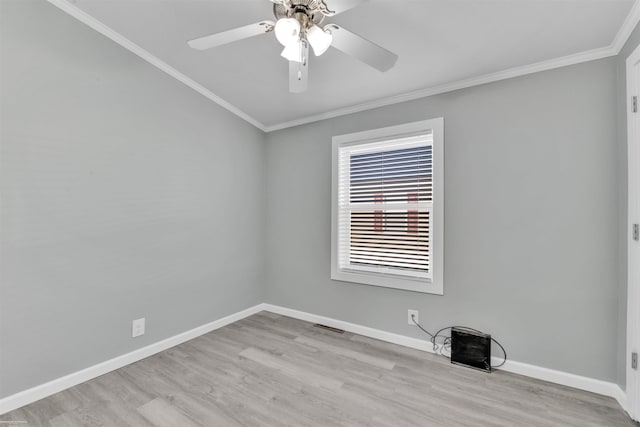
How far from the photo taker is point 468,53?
206cm

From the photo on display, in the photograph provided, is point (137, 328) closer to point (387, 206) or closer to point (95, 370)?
point (95, 370)

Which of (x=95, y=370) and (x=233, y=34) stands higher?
(x=233, y=34)

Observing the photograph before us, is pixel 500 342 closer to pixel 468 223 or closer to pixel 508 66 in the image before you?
pixel 468 223

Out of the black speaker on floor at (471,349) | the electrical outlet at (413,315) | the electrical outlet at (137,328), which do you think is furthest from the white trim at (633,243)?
the electrical outlet at (137,328)

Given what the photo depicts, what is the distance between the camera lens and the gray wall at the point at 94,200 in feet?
5.89

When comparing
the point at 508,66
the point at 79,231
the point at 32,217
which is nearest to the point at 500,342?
the point at 508,66

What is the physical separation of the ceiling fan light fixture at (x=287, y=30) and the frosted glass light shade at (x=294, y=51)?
3cm

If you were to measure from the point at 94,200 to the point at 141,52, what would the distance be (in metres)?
1.32

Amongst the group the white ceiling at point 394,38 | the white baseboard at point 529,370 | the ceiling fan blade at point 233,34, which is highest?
the white ceiling at point 394,38

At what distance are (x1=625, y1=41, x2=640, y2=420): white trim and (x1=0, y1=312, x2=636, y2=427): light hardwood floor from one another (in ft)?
0.69

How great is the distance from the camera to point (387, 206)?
111 inches

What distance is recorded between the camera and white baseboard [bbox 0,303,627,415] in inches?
70.9

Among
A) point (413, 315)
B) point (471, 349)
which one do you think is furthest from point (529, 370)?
point (413, 315)

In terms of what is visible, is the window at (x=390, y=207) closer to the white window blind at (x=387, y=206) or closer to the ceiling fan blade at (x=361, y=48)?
the white window blind at (x=387, y=206)
